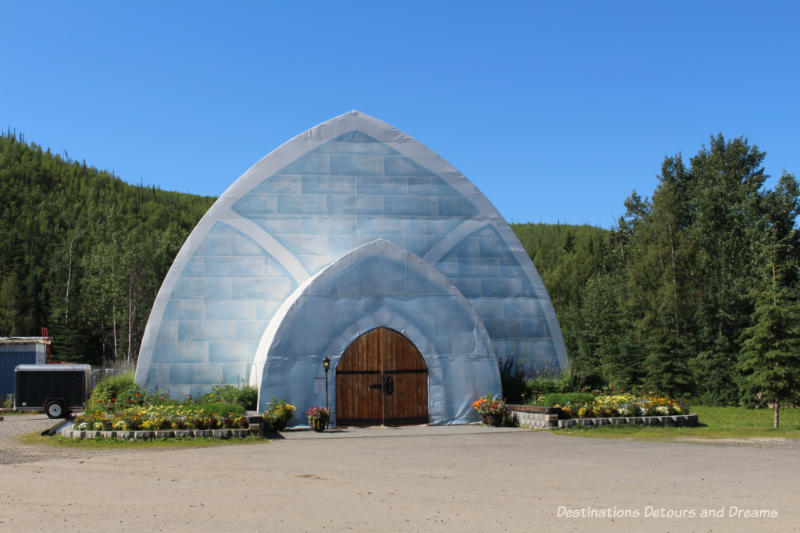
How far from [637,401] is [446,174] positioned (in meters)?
9.18

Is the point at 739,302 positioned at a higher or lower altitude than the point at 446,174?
lower

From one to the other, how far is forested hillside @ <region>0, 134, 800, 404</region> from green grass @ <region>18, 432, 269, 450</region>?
11.7 metres

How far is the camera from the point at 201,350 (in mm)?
21141

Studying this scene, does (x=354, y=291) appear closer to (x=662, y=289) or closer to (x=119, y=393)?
(x=119, y=393)

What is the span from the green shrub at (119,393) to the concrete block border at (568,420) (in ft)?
32.8

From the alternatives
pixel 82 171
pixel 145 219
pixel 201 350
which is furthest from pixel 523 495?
pixel 82 171

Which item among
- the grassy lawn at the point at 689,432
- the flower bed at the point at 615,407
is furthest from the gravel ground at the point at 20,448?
the flower bed at the point at 615,407

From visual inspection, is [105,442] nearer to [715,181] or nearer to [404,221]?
[404,221]

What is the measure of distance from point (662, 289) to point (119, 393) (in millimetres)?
27075

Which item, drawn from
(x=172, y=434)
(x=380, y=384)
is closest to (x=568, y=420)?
(x=380, y=384)

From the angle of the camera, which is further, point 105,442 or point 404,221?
point 404,221

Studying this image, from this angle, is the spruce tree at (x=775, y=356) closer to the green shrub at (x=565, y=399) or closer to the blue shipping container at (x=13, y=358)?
the green shrub at (x=565, y=399)

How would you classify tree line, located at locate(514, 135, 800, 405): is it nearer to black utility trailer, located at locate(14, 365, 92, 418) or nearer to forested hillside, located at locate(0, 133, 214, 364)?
black utility trailer, located at locate(14, 365, 92, 418)

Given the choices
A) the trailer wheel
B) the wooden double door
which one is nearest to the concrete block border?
the wooden double door
